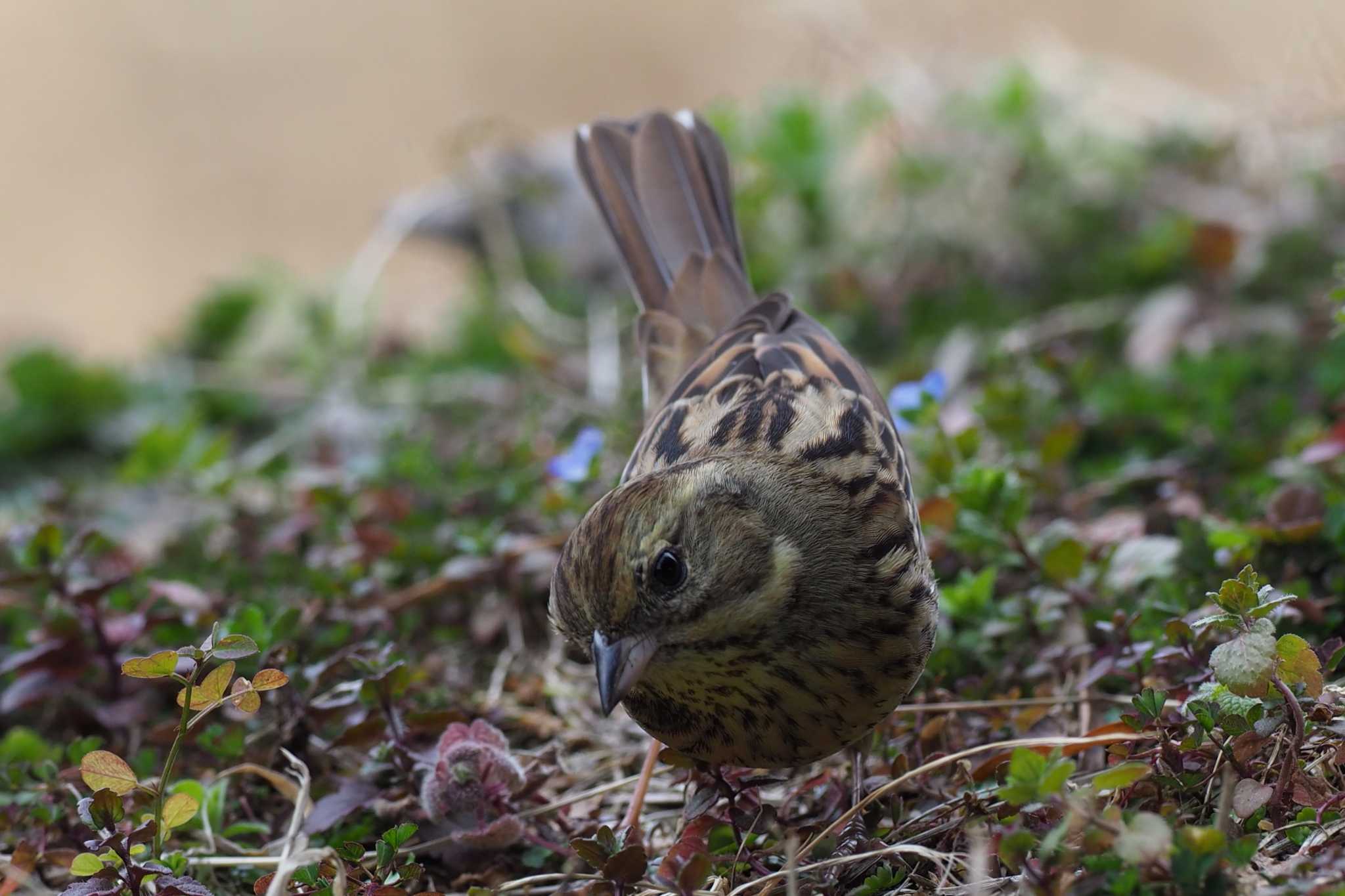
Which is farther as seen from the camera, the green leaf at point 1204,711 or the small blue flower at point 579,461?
the small blue flower at point 579,461

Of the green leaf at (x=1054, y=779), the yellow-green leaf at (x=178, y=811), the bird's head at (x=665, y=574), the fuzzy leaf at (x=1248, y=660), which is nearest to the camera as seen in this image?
the green leaf at (x=1054, y=779)

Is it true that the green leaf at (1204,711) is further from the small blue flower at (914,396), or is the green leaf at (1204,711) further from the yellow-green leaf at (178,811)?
the yellow-green leaf at (178,811)

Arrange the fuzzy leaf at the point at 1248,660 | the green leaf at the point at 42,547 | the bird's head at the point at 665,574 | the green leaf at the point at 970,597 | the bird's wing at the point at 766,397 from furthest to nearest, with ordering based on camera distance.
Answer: the green leaf at the point at 42,547, the green leaf at the point at 970,597, the bird's wing at the point at 766,397, the bird's head at the point at 665,574, the fuzzy leaf at the point at 1248,660

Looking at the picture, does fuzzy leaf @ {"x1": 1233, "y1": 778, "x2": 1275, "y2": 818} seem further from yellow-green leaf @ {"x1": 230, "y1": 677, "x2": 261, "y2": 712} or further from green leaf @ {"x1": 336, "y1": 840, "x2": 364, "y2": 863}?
yellow-green leaf @ {"x1": 230, "y1": 677, "x2": 261, "y2": 712}

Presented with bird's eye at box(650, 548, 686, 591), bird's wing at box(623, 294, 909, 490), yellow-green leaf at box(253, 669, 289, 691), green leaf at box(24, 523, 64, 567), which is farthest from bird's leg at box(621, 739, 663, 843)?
green leaf at box(24, 523, 64, 567)

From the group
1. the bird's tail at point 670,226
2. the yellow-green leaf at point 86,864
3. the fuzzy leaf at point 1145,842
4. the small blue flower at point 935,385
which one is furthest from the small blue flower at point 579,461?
the fuzzy leaf at point 1145,842

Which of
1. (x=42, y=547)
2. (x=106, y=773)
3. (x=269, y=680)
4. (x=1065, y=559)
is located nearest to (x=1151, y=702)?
(x=1065, y=559)

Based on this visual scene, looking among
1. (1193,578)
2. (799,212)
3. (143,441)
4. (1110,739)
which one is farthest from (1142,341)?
(143,441)

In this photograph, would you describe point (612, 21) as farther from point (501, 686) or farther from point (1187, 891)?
point (1187, 891)
